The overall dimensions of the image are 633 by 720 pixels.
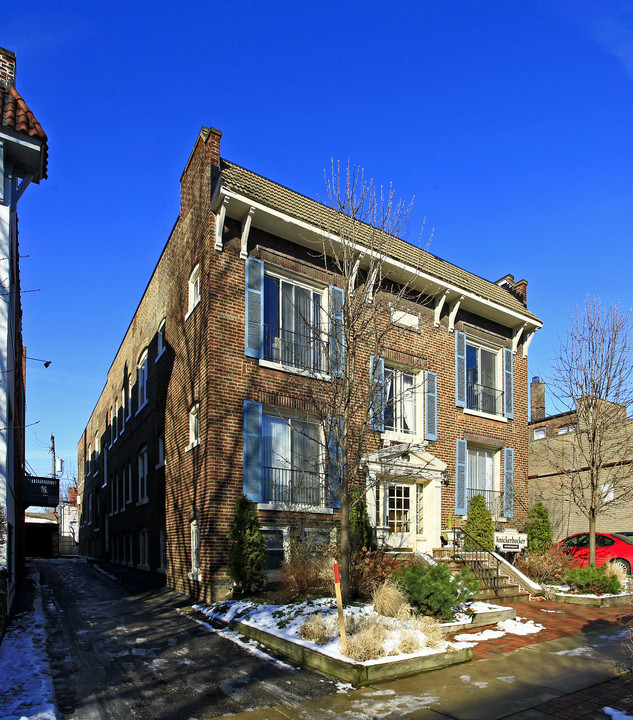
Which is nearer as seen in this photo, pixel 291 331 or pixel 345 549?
pixel 345 549

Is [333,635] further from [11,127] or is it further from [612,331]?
[612,331]

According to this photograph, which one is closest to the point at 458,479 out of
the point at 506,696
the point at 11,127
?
the point at 506,696

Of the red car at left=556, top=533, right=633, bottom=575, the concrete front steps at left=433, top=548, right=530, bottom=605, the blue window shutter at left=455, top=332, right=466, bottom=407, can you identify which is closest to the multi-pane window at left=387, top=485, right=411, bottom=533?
the concrete front steps at left=433, top=548, right=530, bottom=605

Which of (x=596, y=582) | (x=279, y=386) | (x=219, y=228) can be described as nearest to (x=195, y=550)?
(x=279, y=386)

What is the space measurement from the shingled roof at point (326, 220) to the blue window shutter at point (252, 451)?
457 cm

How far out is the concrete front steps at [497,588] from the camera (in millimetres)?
12734

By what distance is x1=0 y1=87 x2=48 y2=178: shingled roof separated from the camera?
36.3 ft

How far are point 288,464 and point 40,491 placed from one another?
794 inches

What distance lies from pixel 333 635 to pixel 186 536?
6778mm

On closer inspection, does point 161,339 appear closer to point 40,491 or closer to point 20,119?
point 20,119

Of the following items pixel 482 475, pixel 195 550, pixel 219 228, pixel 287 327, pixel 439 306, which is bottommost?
pixel 195 550

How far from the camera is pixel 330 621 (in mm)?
8812

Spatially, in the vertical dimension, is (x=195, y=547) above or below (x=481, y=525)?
below

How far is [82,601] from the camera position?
1383 cm
